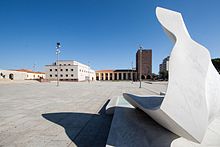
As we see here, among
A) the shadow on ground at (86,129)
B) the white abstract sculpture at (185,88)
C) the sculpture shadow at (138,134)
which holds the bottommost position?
the shadow on ground at (86,129)

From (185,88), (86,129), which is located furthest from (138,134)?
(86,129)

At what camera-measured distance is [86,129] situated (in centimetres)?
496

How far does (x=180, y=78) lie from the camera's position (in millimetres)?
2998

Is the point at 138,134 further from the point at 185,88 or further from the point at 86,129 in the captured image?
the point at 86,129

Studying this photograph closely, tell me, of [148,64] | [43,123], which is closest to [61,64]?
[148,64]

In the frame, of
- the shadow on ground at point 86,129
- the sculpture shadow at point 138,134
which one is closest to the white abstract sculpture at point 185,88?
the sculpture shadow at point 138,134

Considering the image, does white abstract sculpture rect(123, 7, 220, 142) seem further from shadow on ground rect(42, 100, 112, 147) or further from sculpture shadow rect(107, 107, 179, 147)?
shadow on ground rect(42, 100, 112, 147)

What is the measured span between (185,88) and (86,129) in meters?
3.45

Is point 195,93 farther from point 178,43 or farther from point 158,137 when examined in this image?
point 158,137

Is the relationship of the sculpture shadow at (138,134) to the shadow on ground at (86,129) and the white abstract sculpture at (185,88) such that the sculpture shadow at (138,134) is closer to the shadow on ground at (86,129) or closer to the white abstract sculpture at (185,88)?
the shadow on ground at (86,129)

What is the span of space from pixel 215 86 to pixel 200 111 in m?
1.44

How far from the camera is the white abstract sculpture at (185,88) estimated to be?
2.72 metres

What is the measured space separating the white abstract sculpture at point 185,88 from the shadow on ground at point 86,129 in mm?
1911

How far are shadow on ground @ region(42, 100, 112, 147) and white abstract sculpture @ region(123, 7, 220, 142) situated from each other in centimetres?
191
